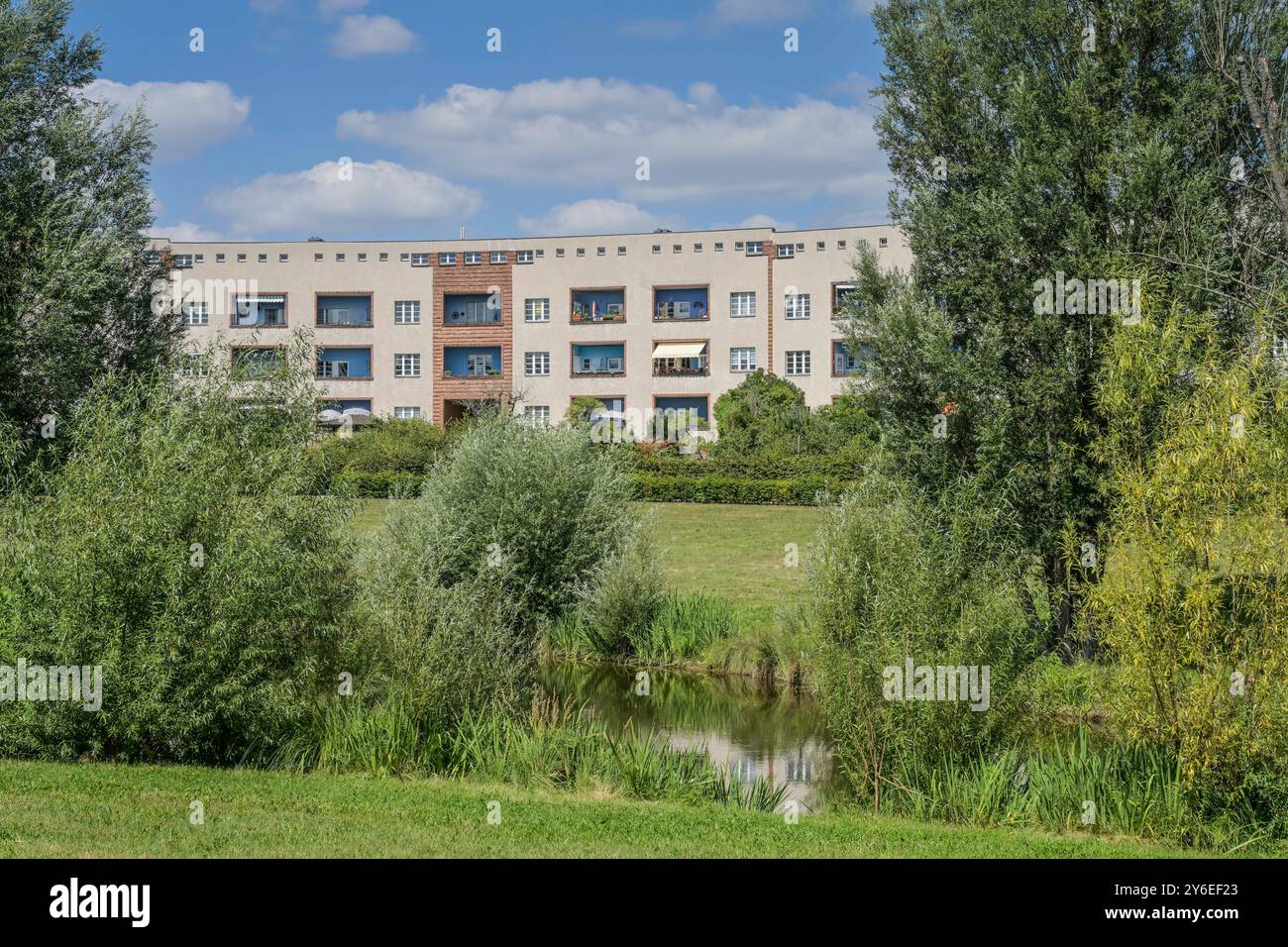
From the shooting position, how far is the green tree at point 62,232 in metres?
19.2

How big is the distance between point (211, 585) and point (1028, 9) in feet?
46.1

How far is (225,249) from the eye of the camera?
228 feet

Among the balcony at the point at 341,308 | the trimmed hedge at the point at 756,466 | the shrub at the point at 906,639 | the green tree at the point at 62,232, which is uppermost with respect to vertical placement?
the balcony at the point at 341,308

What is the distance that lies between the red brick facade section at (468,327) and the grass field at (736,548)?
1130 inches

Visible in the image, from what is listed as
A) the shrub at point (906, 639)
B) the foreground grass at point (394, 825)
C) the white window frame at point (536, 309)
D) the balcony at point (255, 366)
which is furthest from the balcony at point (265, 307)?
the foreground grass at point (394, 825)

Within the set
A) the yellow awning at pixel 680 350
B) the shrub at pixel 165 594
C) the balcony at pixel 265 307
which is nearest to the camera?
the shrub at pixel 165 594

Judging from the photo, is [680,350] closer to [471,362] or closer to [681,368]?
[681,368]

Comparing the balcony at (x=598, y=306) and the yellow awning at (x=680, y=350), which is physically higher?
the balcony at (x=598, y=306)

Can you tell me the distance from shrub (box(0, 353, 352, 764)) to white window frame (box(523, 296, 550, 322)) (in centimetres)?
5498

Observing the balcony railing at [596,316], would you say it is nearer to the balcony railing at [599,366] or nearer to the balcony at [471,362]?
the balcony railing at [599,366]

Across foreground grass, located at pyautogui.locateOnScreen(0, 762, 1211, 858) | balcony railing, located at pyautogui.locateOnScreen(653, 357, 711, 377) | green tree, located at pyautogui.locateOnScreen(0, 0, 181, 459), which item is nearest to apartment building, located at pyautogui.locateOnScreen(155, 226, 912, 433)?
balcony railing, located at pyautogui.locateOnScreen(653, 357, 711, 377)

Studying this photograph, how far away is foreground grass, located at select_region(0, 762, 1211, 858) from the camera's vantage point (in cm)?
916

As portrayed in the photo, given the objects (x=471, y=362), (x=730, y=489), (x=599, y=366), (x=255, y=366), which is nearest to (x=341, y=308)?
(x=471, y=362)
